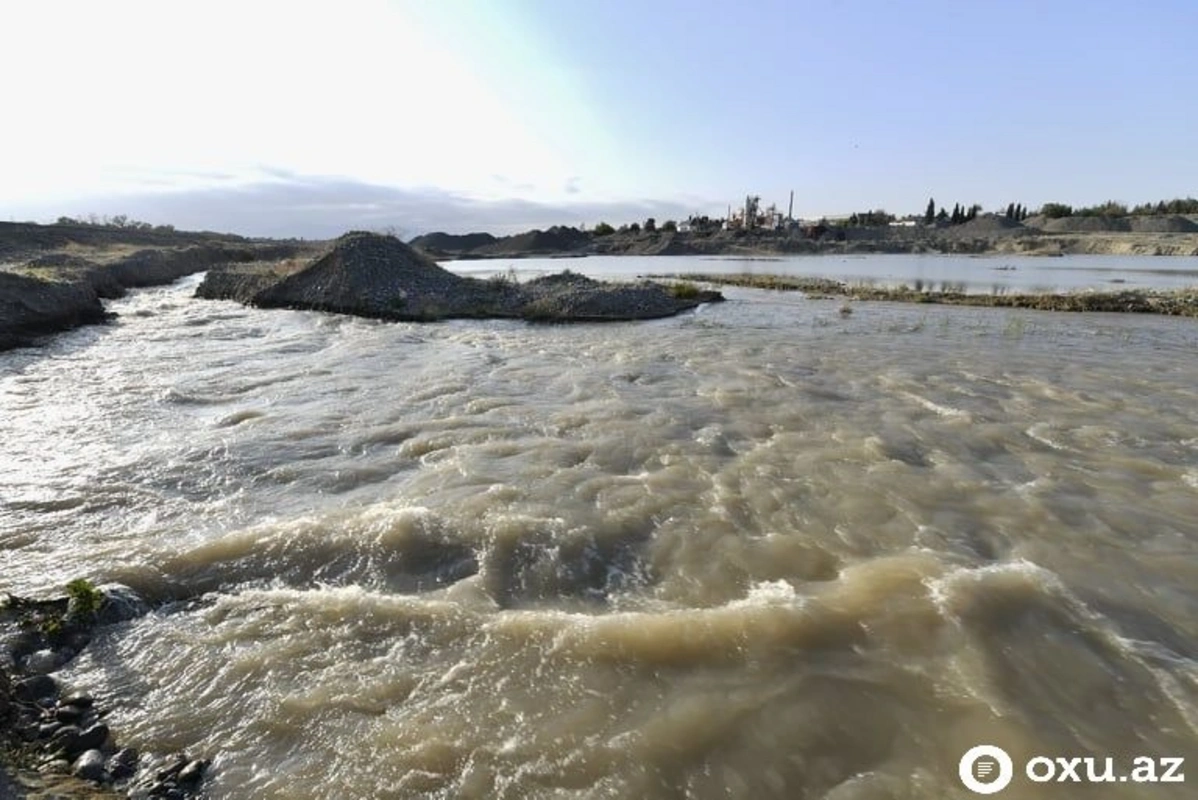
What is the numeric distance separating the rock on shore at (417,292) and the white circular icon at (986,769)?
65.2ft

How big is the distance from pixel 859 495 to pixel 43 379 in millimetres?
15090

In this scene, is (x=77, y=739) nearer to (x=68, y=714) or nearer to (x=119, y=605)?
(x=68, y=714)

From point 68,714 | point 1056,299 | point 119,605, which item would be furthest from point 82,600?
point 1056,299

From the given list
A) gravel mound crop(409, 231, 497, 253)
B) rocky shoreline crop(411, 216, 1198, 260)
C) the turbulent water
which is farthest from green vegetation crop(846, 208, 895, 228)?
the turbulent water

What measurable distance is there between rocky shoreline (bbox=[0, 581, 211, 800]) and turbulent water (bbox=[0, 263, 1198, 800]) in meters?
0.14

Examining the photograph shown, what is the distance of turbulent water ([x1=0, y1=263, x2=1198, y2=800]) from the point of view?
3625 mm

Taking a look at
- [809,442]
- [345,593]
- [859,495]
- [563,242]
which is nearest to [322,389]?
[345,593]

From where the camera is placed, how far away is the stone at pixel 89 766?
10.5 ft

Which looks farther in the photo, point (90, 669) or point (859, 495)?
point (859, 495)

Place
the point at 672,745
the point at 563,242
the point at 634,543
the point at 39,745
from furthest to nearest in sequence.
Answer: the point at 563,242, the point at 634,543, the point at 672,745, the point at 39,745

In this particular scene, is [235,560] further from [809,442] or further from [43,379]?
[43,379]

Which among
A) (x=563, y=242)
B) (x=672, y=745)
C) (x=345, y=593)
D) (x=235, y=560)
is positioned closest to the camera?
(x=672, y=745)

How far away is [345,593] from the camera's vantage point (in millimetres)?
5039

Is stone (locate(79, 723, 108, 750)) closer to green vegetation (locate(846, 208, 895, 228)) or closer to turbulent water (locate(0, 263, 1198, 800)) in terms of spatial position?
turbulent water (locate(0, 263, 1198, 800))
